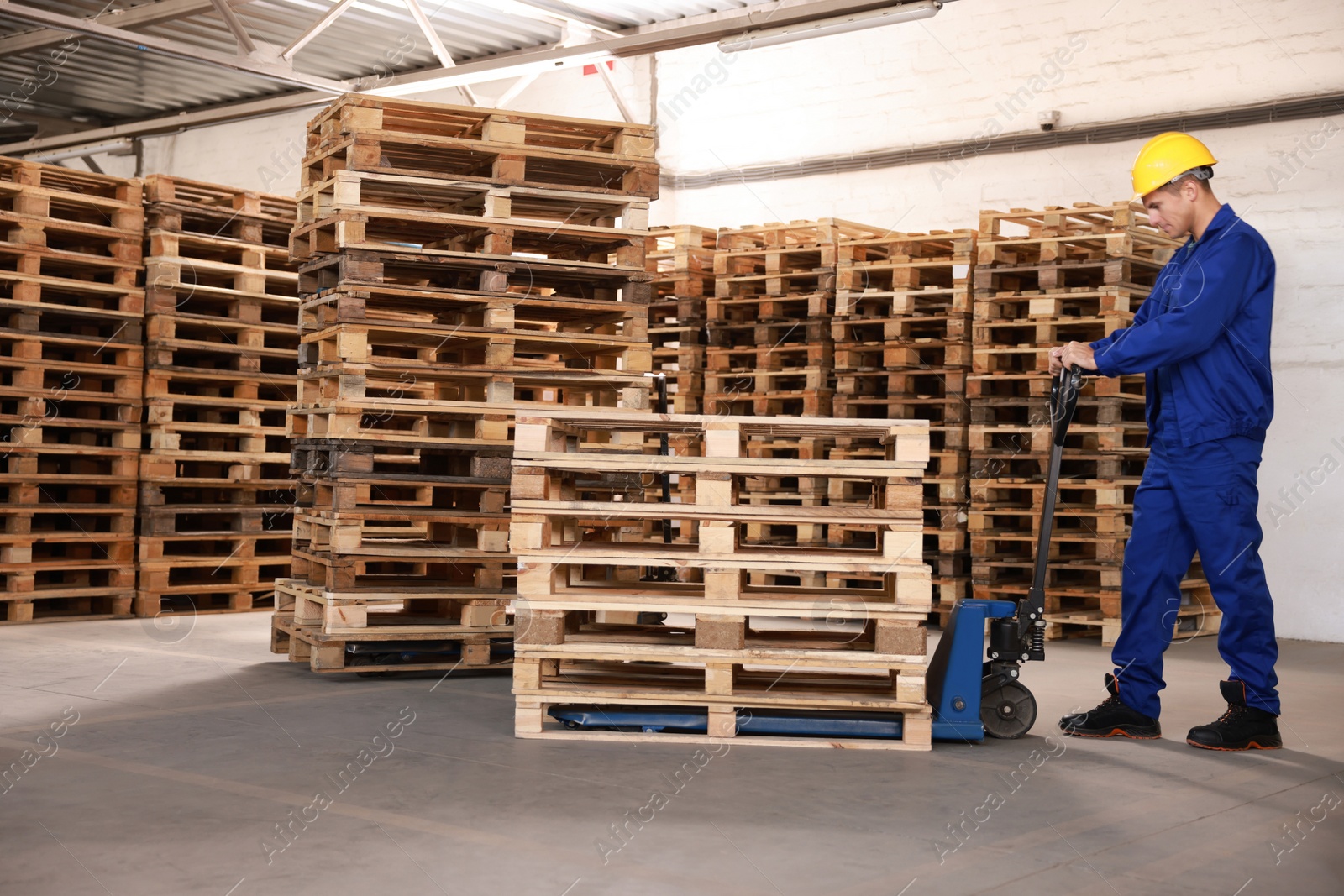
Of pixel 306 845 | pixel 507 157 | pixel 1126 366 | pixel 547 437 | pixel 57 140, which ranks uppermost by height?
pixel 57 140

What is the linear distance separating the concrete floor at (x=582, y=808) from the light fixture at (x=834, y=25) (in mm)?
5640

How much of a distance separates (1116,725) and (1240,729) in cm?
51

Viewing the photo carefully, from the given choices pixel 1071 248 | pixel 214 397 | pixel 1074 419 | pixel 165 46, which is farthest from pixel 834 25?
pixel 165 46

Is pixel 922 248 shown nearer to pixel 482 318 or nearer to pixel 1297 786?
pixel 482 318

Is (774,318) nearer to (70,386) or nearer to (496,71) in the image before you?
(496,71)

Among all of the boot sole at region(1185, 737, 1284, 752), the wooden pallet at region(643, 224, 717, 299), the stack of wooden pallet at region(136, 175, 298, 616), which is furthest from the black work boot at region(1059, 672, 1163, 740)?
the stack of wooden pallet at region(136, 175, 298, 616)

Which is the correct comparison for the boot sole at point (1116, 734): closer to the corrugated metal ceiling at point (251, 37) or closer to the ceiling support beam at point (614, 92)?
the corrugated metal ceiling at point (251, 37)

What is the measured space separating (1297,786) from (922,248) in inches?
259

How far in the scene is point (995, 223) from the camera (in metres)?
9.95

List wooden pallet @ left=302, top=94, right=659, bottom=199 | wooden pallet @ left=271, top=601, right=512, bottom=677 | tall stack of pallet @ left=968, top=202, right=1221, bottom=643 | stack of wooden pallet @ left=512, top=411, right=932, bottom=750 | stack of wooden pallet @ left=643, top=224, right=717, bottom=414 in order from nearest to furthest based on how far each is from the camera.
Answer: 1. stack of wooden pallet @ left=512, top=411, right=932, bottom=750
2. wooden pallet @ left=271, top=601, right=512, bottom=677
3. wooden pallet @ left=302, top=94, right=659, bottom=199
4. tall stack of pallet @ left=968, top=202, right=1221, bottom=643
5. stack of wooden pallet @ left=643, top=224, right=717, bottom=414

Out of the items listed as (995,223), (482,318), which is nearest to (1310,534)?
(995,223)

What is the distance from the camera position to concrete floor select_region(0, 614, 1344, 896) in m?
3.68

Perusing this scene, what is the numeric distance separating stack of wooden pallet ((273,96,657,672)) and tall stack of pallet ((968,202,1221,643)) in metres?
3.36

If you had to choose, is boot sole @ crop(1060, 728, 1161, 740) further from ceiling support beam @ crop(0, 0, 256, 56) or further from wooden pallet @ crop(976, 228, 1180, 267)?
ceiling support beam @ crop(0, 0, 256, 56)
